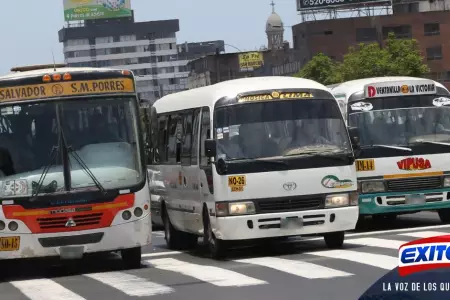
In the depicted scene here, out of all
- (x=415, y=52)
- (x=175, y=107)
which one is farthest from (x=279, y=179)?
(x=415, y=52)

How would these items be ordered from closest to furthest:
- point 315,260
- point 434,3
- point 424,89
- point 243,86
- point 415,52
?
point 315,260 → point 243,86 → point 424,89 → point 415,52 → point 434,3

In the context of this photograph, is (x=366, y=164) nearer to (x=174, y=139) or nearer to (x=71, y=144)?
(x=174, y=139)

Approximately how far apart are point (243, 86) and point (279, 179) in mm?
1687

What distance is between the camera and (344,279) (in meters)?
13.5

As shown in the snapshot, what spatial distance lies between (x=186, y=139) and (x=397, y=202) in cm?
414

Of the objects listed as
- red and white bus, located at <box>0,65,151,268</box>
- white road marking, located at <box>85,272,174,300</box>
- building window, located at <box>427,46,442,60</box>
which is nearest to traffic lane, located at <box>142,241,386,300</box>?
white road marking, located at <box>85,272,174,300</box>

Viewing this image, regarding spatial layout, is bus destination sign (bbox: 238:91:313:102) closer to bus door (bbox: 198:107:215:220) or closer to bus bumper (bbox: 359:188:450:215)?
bus door (bbox: 198:107:215:220)

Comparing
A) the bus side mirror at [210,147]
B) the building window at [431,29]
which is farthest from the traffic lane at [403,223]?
the building window at [431,29]

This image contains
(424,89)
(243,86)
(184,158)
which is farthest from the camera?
(424,89)

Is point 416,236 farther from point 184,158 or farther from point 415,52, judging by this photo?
point 415,52

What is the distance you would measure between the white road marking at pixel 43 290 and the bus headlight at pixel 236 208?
109 inches

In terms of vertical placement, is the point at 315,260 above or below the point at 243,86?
below

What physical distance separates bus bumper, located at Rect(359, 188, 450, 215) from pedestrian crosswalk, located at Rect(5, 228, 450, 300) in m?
A: 2.50

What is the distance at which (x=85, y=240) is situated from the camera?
16547mm
